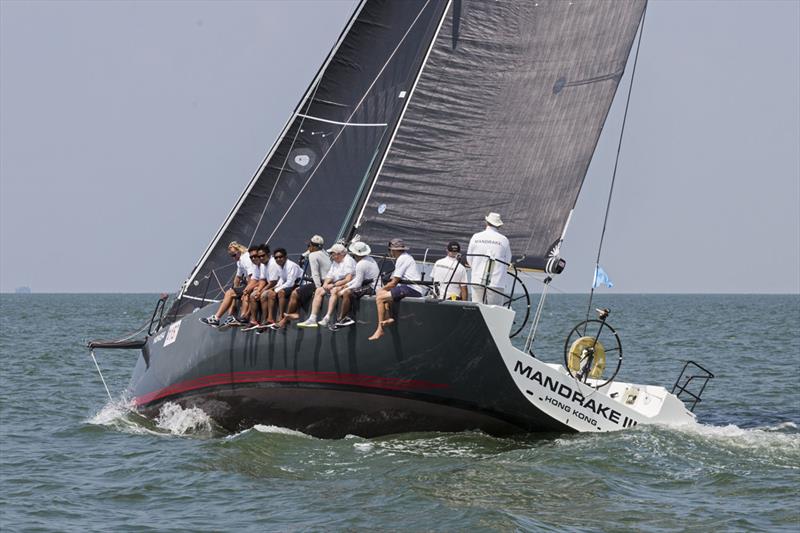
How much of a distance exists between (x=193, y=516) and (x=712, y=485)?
5108 mm

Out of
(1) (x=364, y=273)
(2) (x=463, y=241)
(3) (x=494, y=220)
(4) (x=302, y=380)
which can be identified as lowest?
(4) (x=302, y=380)

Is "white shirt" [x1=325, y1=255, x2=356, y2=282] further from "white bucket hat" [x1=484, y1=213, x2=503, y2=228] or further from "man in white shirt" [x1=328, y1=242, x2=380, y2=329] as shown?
"white bucket hat" [x1=484, y1=213, x2=503, y2=228]

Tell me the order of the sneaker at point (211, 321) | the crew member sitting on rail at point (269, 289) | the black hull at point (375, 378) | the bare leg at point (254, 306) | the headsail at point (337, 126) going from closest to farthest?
the black hull at point (375, 378) → the crew member sitting on rail at point (269, 289) → the bare leg at point (254, 306) → the sneaker at point (211, 321) → the headsail at point (337, 126)

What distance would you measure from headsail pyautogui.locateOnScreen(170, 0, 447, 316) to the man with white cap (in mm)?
4263

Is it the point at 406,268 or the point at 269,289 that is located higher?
the point at 406,268

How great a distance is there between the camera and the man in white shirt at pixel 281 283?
46.4 ft

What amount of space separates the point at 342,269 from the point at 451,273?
1268 mm

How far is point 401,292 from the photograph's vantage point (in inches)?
515

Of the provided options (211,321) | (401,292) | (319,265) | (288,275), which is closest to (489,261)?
(401,292)

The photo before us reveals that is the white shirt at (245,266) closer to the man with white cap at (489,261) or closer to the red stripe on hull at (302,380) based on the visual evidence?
the red stripe on hull at (302,380)

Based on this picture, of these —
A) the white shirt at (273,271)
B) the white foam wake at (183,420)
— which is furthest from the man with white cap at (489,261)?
the white foam wake at (183,420)

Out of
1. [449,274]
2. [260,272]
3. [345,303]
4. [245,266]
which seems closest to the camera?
[345,303]

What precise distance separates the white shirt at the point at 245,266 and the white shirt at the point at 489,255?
2.87 meters

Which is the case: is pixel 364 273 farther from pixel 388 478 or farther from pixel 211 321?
pixel 388 478
